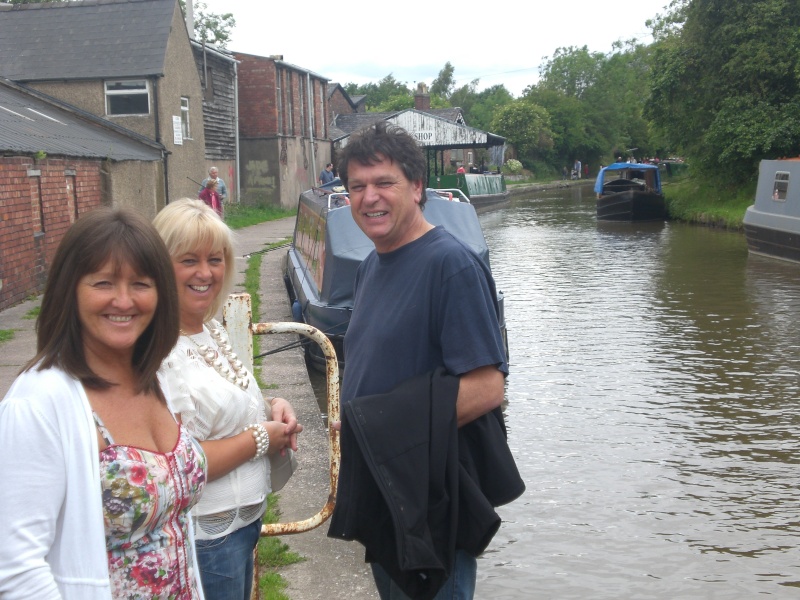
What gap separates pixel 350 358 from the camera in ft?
9.32

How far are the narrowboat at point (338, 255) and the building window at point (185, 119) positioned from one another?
16.4 m

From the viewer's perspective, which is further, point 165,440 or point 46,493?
point 165,440

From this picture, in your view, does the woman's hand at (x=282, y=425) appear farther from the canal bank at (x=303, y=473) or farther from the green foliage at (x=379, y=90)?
the green foliage at (x=379, y=90)

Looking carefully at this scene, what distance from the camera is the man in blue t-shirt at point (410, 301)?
2.49 m

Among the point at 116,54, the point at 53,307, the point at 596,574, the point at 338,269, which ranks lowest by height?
the point at 596,574

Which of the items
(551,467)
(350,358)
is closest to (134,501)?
(350,358)

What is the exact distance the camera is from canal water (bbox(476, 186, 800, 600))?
578 centimetres

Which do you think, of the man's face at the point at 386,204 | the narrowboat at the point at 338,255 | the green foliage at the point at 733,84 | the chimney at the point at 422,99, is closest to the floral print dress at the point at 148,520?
the man's face at the point at 386,204

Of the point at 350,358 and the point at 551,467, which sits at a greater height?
the point at 350,358

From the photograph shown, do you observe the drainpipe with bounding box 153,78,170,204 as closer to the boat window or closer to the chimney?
the boat window

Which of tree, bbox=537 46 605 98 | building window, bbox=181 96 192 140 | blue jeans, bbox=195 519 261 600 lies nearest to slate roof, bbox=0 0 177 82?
building window, bbox=181 96 192 140

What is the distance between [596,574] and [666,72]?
29.0 metres

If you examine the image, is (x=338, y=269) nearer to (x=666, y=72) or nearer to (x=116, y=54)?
(x=116, y=54)

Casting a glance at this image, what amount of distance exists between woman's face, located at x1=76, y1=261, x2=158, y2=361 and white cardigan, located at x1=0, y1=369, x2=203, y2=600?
0.16 metres
